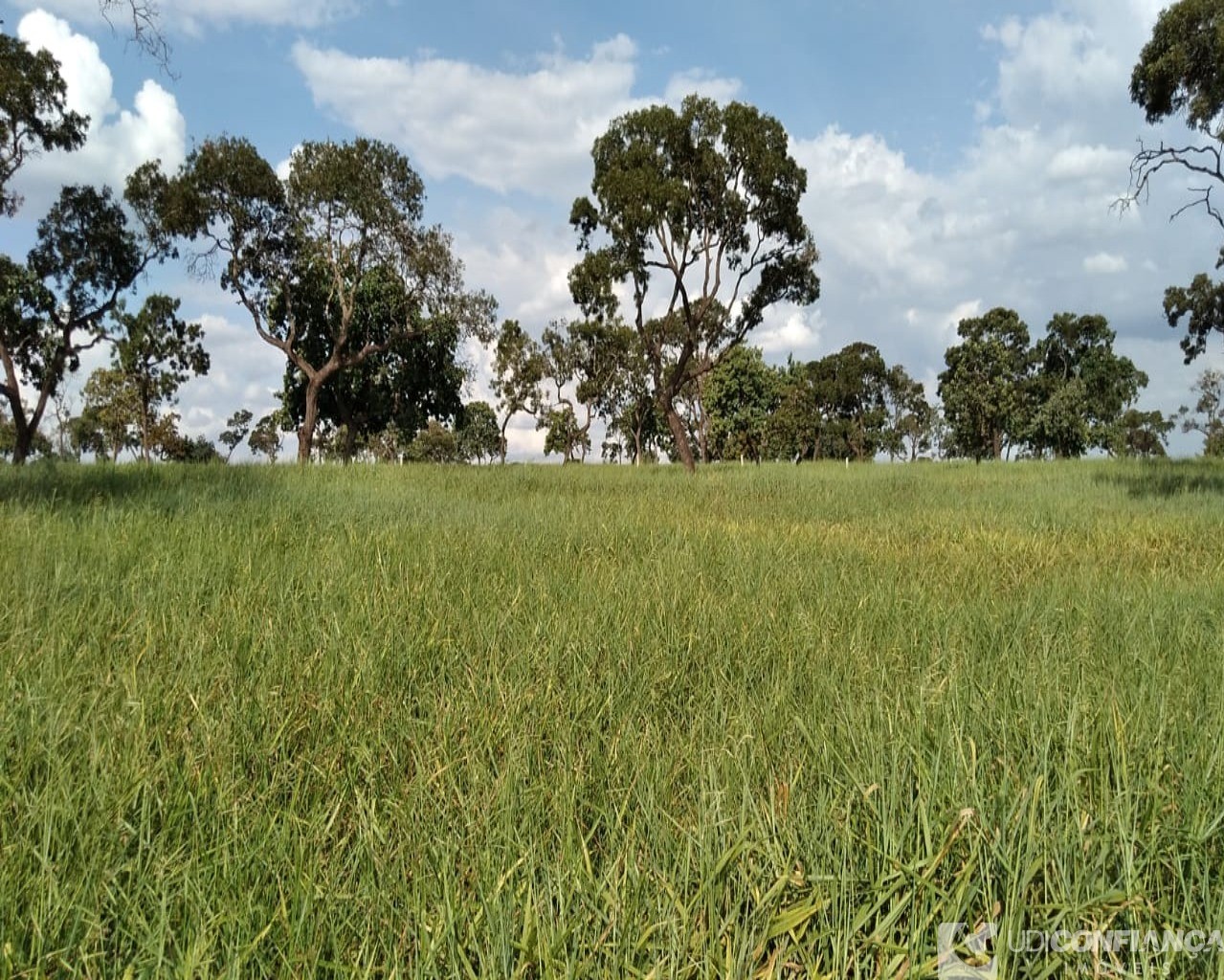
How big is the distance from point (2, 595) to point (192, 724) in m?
2.13

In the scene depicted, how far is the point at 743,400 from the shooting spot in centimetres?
5725

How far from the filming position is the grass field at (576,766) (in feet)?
5.07

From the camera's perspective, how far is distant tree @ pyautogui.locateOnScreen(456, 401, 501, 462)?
2557 inches

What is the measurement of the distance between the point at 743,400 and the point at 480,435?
1005 inches

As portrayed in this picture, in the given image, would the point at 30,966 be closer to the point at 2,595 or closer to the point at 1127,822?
the point at 1127,822

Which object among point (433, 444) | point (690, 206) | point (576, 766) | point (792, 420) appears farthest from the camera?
point (433, 444)

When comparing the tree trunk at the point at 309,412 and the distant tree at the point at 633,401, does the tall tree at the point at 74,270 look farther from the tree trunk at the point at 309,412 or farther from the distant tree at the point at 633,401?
the distant tree at the point at 633,401

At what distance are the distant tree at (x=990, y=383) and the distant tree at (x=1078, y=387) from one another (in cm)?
128

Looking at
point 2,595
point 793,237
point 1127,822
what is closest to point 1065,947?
point 1127,822

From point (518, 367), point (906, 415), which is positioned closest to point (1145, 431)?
point (906, 415)

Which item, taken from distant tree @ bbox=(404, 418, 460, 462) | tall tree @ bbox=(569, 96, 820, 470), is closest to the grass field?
tall tree @ bbox=(569, 96, 820, 470)

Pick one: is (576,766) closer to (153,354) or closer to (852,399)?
(153,354)

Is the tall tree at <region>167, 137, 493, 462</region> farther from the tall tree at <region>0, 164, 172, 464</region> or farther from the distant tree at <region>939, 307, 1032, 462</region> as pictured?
the distant tree at <region>939, 307, 1032, 462</region>

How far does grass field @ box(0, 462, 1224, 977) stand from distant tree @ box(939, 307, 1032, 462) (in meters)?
47.4
